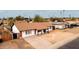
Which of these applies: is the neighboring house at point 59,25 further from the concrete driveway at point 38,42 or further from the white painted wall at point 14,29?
the white painted wall at point 14,29

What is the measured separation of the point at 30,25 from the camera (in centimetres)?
289

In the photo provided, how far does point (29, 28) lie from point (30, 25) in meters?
0.04

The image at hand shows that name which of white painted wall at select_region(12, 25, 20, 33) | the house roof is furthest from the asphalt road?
white painted wall at select_region(12, 25, 20, 33)

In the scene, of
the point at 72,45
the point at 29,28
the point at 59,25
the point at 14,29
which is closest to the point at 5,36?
the point at 14,29

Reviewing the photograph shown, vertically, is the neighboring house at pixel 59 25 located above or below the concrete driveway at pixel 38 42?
above

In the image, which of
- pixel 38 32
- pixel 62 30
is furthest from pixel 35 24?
pixel 62 30

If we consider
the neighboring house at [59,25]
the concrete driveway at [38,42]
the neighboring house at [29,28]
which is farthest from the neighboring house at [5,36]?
the neighboring house at [59,25]

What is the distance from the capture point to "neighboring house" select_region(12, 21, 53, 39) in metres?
2.86

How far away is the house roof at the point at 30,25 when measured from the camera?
287 centimetres

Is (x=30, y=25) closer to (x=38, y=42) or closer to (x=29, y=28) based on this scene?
(x=29, y=28)
